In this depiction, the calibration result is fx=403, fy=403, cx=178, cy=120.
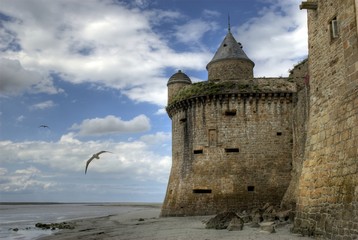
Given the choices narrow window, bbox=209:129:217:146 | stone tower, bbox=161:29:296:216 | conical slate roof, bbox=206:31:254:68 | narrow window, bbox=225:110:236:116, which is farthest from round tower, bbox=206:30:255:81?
narrow window, bbox=209:129:217:146

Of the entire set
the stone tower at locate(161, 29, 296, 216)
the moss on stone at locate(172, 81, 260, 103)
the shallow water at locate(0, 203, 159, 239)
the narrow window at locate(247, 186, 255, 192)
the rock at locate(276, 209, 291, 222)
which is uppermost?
the moss on stone at locate(172, 81, 260, 103)

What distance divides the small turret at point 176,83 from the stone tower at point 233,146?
2.34 m

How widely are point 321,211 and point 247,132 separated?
37.4 feet

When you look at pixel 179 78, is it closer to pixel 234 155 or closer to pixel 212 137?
pixel 212 137

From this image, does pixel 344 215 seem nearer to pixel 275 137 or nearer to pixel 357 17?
pixel 357 17

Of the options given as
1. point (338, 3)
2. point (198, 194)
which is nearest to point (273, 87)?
point (198, 194)

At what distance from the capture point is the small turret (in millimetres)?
→ 26406

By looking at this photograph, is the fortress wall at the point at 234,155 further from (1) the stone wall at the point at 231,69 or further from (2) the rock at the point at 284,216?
(2) the rock at the point at 284,216

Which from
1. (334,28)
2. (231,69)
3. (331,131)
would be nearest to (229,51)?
(231,69)

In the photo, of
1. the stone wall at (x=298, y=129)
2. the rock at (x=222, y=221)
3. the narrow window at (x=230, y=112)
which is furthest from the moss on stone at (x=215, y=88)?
the rock at (x=222, y=221)

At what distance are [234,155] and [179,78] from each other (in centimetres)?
705

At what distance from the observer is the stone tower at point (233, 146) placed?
855 inches

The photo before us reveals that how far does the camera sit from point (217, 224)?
15.6 metres

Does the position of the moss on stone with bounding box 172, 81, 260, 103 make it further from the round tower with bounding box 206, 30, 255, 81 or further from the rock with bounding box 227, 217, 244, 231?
the rock with bounding box 227, 217, 244, 231
